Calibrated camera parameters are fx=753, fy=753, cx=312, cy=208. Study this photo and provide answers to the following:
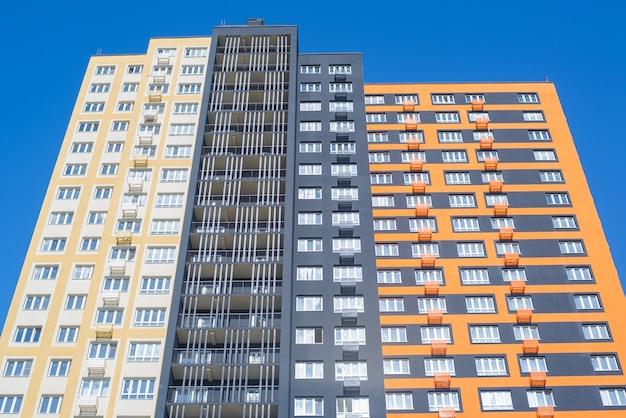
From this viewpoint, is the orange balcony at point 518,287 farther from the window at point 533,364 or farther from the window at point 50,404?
the window at point 50,404

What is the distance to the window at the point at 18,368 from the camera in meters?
66.2

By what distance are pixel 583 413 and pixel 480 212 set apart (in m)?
23.8

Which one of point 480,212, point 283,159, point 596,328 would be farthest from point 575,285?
point 283,159

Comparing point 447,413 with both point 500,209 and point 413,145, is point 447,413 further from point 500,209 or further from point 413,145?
point 413,145

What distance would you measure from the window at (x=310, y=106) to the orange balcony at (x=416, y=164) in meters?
13.1

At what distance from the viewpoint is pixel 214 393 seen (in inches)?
2564

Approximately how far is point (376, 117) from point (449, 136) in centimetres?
907

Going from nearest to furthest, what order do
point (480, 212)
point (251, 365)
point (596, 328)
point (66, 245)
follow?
point (251, 365) → point (596, 328) → point (66, 245) → point (480, 212)

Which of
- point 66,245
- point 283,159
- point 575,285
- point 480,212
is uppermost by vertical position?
point 283,159

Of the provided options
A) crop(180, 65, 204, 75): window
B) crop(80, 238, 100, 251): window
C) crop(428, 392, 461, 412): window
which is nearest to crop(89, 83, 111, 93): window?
crop(180, 65, 204, 75): window

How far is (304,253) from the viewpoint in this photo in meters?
75.1

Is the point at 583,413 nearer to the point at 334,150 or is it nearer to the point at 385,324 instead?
the point at 385,324

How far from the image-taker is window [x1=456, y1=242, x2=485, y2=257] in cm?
7712

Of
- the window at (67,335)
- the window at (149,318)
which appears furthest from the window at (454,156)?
the window at (67,335)
